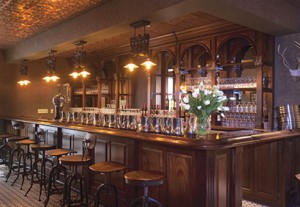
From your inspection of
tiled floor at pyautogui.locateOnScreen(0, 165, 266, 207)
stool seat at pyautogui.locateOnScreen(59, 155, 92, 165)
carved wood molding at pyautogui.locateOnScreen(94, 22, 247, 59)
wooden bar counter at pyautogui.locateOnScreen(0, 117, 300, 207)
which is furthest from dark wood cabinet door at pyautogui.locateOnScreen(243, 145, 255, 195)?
stool seat at pyautogui.locateOnScreen(59, 155, 92, 165)

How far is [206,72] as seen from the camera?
548cm

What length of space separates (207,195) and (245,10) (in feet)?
6.80

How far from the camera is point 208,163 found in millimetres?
2719

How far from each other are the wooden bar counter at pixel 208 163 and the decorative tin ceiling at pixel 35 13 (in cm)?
180

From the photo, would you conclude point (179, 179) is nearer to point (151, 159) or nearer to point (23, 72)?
point (151, 159)

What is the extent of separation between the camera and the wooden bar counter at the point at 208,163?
2752mm

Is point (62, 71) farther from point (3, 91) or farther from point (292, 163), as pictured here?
point (292, 163)

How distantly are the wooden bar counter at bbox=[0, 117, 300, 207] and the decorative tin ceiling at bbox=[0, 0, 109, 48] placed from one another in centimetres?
180

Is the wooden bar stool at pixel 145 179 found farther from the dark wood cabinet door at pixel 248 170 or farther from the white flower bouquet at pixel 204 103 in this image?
the dark wood cabinet door at pixel 248 170

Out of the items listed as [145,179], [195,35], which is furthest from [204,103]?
[195,35]

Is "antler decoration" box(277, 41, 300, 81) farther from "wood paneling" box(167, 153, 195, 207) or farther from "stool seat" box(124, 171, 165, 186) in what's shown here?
"stool seat" box(124, 171, 165, 186)

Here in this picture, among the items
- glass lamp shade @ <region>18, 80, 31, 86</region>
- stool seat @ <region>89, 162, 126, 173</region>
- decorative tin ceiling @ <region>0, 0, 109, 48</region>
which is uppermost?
decorative tin ceiling @ <region>0, 0, 109, 48</region>

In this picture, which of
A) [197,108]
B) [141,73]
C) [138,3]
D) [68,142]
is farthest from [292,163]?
[141,73]

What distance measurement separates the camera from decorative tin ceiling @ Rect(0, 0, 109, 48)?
13.4ft
